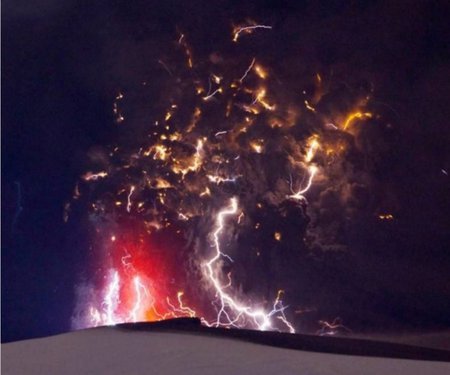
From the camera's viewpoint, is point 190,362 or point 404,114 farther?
point 404,114

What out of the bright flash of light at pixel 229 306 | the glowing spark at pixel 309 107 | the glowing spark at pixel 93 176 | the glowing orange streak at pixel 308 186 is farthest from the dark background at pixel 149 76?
the glowing orange streak at pixel 308 186

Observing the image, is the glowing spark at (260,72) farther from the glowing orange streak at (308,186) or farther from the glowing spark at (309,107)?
the glowing orange streak at (308,186)

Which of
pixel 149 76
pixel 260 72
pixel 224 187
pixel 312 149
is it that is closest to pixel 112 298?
pixel 224 187

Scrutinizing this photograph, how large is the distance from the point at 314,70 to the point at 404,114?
776 millimetres

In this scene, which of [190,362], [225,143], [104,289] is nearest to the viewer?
[190,362]

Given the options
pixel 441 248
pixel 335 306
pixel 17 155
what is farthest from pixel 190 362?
pixel 17 155

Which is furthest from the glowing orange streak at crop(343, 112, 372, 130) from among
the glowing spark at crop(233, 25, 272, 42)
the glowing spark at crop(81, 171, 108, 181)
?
the glowing spark at crop(81, 171, 108, 181)

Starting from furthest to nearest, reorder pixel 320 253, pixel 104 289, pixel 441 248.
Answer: pixel 104 289 → pixel 320 253 → pixel 441 248

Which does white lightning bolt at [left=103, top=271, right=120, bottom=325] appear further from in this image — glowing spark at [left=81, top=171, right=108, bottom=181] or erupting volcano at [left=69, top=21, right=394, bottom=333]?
glowing spark at [left=81, top=171, right=108, bottom=181]

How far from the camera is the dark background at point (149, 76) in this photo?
12.1 ft

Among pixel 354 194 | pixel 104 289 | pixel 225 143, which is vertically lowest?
pixel 104 289

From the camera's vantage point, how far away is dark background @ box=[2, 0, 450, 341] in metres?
3.70

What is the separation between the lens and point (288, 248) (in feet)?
13.1

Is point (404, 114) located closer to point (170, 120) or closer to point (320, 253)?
point (320, 253)
